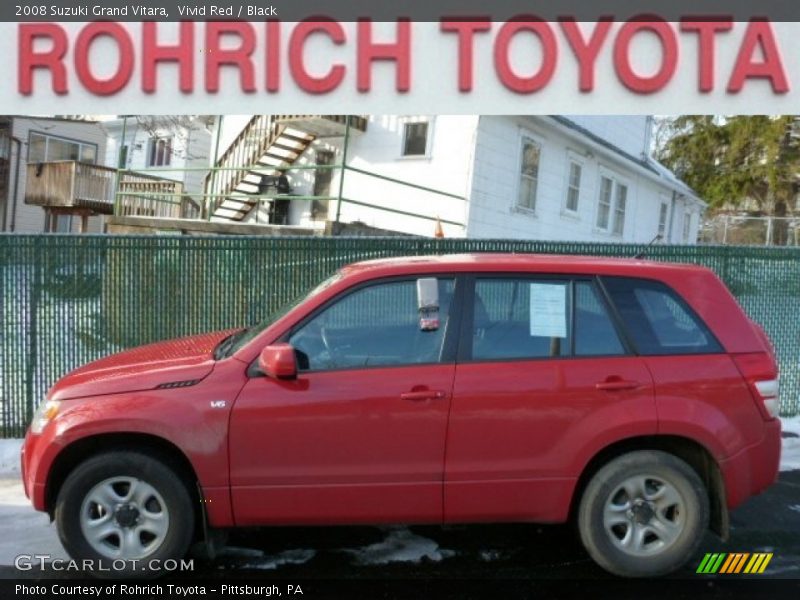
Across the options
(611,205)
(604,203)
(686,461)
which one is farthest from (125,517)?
(611,205)

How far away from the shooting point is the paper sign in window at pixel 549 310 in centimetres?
407

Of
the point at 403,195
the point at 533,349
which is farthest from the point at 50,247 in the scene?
the point at 403,195

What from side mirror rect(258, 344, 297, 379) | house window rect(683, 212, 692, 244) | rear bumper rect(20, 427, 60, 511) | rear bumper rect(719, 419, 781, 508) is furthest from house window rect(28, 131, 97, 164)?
rear bumper rect(719, 419, 781, 508)

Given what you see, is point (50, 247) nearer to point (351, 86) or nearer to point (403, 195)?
point (351, 86)

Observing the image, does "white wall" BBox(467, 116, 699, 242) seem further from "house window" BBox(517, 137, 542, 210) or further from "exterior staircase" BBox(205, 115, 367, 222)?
"exterior staircase" BBox(205, 115, 367, 222)

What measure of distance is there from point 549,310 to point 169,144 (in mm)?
19386

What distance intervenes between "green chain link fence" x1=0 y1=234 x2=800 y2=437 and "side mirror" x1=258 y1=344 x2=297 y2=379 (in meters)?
3.40

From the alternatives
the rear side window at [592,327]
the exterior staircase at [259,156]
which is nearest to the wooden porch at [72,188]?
the exterior staircase at [259,156]

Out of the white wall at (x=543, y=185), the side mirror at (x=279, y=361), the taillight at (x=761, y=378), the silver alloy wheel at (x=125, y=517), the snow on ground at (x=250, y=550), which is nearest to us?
the side mirror at (x=279, y=361)

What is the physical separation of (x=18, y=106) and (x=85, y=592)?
38.3ft

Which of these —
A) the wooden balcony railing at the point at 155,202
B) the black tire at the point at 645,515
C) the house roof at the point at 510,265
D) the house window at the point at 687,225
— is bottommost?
the black tire at the point at 645,515

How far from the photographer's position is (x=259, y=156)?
1560 centimetres

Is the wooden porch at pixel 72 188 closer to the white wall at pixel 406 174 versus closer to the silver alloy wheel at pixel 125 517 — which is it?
the white wall at pixel 406 174

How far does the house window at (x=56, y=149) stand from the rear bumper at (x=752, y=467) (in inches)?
1141
